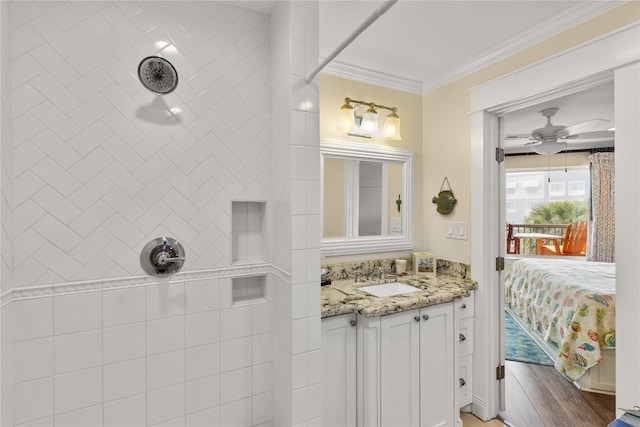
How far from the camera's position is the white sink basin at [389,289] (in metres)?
2.04

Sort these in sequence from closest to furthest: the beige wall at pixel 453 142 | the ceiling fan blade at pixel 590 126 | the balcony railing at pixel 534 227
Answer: the beige wall at pixel 453 142 < the ceiling fan blade at pixel 590 126 < the balcony railing at pixel 534 227

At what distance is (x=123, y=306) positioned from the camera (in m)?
1.36

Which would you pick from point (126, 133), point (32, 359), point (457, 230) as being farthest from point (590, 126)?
Answer: point (32, 359)

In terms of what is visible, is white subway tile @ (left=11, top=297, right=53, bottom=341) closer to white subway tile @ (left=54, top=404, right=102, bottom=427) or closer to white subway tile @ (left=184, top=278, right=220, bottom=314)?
white subway tile @ (left=54, top=404, right=102, bottom=427)

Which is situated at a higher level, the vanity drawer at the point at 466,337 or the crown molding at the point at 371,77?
the crown molding at the point at 371,77

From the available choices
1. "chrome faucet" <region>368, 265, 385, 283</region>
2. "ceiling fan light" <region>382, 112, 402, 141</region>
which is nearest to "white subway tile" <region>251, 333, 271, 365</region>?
"chrome faucet" <region>368, 265, 385, 283</region>

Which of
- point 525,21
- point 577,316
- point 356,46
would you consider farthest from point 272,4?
point 577,316

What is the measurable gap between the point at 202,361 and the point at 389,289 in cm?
121

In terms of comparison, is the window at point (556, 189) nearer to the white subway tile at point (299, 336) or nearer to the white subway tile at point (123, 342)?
the white subway tile at point (299, 336)

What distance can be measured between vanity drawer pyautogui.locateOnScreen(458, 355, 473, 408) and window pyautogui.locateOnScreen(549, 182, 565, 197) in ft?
15.6

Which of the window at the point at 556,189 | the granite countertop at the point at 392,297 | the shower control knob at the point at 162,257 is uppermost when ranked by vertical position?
the window at the point at 556,189

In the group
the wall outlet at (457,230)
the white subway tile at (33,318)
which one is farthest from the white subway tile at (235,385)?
the wall outlet at (457,230)

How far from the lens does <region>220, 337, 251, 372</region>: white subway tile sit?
154 centimetres

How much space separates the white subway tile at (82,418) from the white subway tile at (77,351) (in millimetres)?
175
